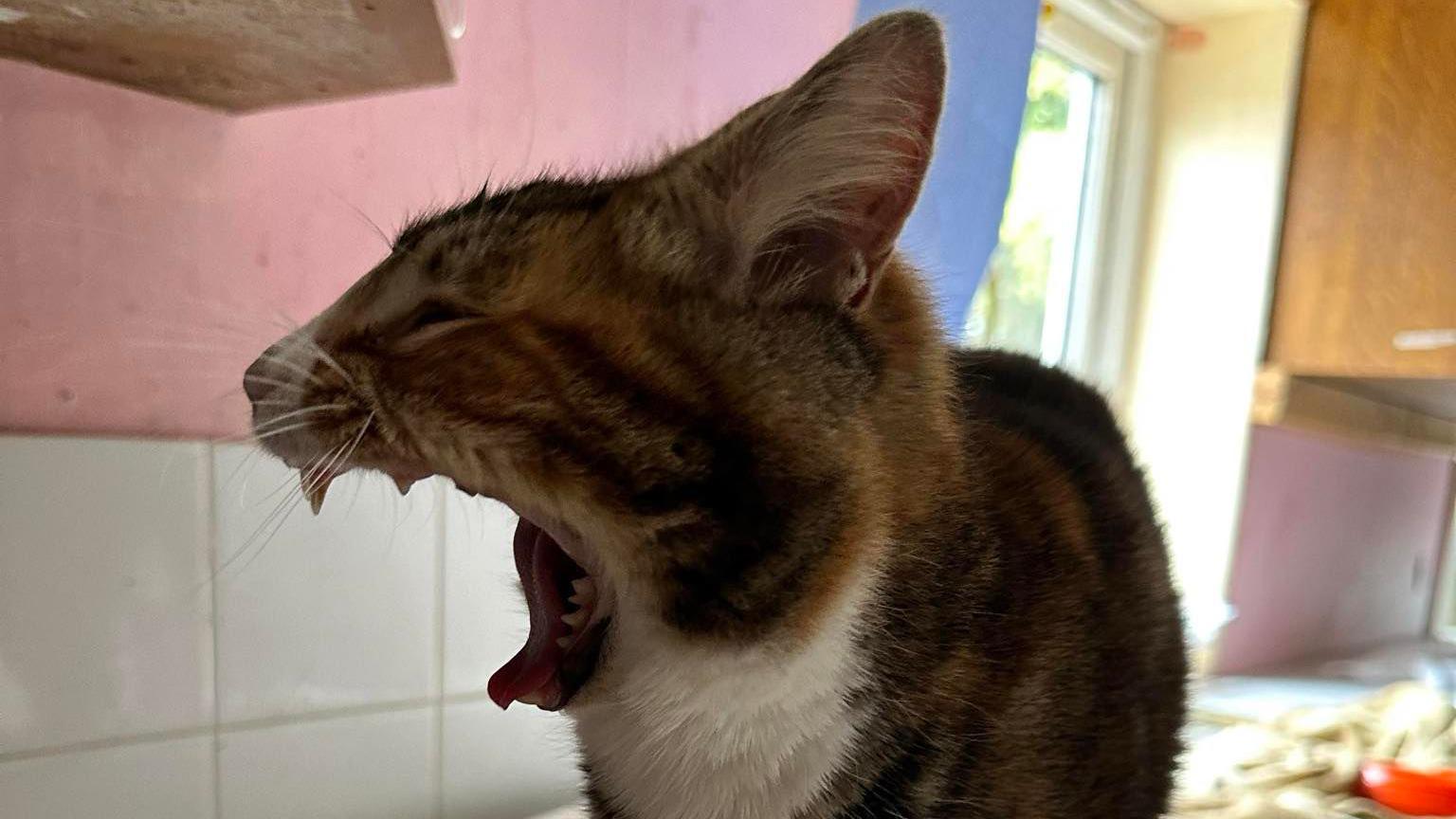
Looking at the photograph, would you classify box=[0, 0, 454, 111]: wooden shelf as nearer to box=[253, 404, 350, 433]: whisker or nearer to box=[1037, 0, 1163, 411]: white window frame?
box=[253, 404, 350, 433]: whisker

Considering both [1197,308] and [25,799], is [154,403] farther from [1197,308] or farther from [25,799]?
[1197,308]

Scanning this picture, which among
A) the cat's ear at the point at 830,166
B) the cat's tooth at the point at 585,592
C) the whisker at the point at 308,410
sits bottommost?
the cat's tooth at the point at 585,592

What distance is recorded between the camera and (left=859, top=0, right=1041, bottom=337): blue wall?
4.27 ft

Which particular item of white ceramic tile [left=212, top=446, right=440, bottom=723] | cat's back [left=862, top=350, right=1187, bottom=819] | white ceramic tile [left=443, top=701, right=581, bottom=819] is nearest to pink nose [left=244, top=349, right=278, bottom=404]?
white ceramic tile [left=212, top=446, right=440, bottom=723]

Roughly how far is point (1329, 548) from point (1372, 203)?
0.90 meters

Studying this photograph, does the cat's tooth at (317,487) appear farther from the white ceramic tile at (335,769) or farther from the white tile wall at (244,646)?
the white ceramic tile at (335,769)

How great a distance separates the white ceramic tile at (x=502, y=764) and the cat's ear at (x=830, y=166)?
0.61 metres

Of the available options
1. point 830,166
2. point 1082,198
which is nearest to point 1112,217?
point 1082,198

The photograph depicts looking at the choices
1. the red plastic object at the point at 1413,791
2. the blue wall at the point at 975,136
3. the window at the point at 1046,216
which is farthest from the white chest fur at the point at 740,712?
the window at the point at 1046,216

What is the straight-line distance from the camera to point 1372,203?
1.77 metres

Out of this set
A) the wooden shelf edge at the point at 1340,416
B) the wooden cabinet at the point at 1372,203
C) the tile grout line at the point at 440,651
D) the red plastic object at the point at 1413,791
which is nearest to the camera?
the tile grout line at the point at 440,651

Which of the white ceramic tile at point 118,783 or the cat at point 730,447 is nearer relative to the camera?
the cat at point 730,447

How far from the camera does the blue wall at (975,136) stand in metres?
1.30

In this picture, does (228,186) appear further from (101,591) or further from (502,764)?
(502,764)
